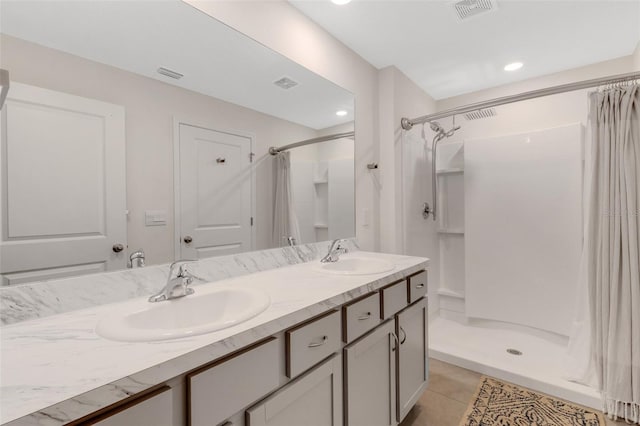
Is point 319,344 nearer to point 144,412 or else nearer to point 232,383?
point 232,383

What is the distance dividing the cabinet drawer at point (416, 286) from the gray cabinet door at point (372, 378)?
23 cm

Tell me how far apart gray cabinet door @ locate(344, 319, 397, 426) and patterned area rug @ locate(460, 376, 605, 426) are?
0.64m

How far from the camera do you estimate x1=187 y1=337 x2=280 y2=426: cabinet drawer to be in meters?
0.68

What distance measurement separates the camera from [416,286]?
1641mm

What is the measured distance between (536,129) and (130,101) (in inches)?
120

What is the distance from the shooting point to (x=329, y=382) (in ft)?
3.50

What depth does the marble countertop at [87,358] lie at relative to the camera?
50 centimetres

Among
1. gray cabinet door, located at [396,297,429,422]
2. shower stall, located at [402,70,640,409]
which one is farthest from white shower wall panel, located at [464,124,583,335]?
gray cabinet door, located at [396,297,429,422]

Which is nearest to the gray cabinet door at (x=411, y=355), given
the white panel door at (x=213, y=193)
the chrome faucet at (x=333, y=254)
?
the chrome faucet at (x=333, y=254)

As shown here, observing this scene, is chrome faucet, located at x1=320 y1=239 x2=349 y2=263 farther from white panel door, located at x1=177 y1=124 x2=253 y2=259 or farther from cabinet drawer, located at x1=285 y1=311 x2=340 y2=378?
cabinet drawer, located at x1=285 y1=311 x2=340 y2=378

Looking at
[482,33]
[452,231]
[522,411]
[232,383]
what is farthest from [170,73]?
[452,231]

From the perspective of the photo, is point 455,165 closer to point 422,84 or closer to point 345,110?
point 422,84

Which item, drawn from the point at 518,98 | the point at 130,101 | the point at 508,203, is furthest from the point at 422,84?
the point at 130,101

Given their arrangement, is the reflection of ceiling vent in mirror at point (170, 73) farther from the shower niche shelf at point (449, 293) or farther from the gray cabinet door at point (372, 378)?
the shower niche shelf at point (449, 293)
